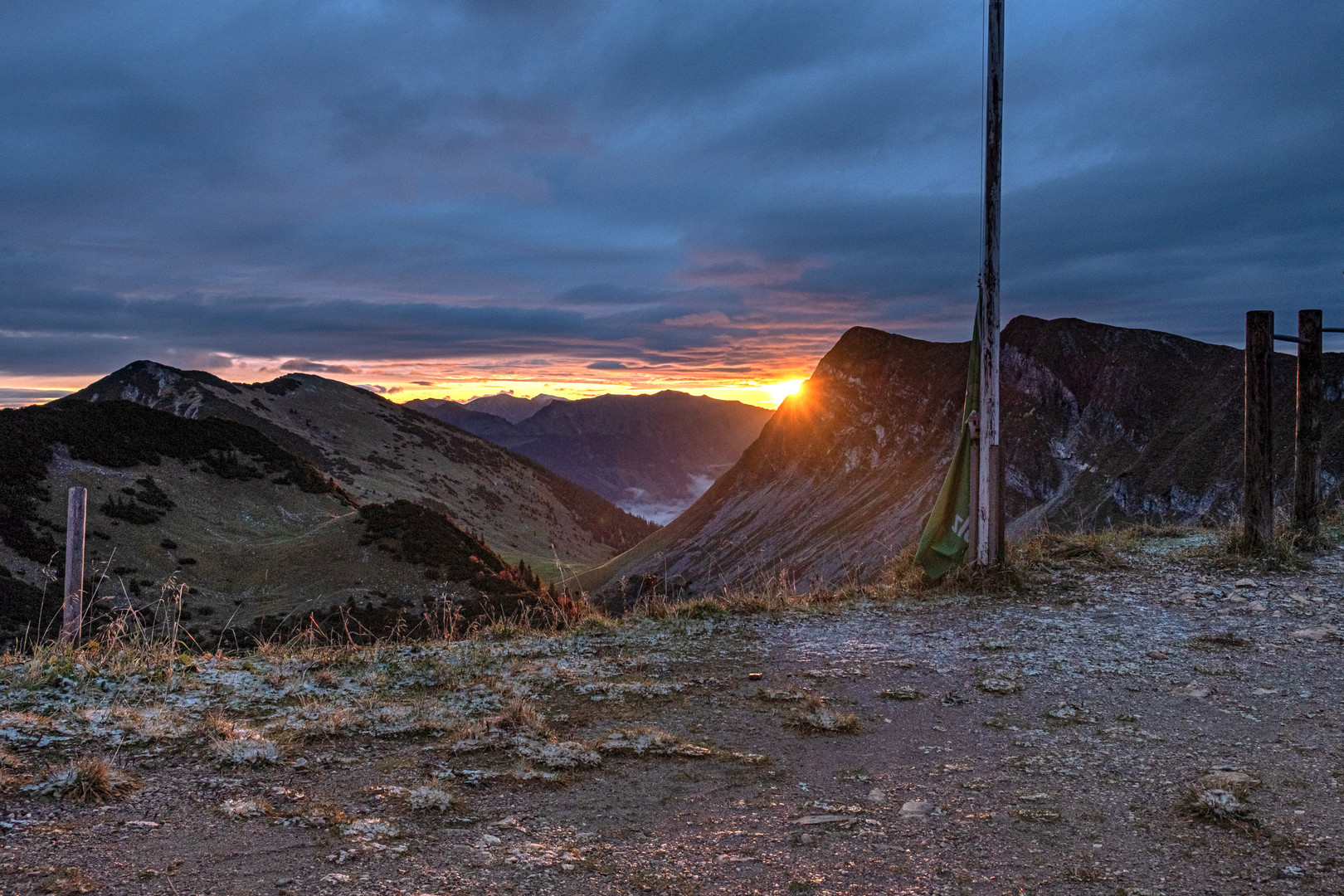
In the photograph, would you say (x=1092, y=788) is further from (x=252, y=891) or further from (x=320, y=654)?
(x=320, y=654)

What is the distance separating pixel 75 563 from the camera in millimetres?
9758

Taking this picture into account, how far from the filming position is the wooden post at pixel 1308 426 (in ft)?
37.1

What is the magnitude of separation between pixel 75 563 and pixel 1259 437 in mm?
15197

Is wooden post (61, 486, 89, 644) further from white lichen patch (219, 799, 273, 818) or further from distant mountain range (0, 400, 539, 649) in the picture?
distant mountain range (0, 400, 539, 649)

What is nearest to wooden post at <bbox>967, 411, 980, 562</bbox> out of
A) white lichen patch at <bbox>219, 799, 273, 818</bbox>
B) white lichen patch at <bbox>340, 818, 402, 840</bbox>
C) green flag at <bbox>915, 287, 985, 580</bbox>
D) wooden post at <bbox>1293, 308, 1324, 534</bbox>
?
green flag at <bbox>915, 287, 985, 580</bbox>

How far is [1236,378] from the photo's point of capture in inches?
2542

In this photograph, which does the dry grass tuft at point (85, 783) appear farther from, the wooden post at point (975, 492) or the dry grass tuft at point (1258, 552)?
the dry grass tuft at point (1258, 552)

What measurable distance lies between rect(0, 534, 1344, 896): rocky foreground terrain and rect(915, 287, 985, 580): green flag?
2145 millimetres

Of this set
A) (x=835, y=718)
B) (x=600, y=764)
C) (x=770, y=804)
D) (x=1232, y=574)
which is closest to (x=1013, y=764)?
(x=835, y=718)

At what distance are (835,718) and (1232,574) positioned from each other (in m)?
7.16

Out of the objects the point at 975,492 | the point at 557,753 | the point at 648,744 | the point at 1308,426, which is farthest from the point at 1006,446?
the point at 557,753

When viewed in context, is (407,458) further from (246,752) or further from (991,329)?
(246,752)

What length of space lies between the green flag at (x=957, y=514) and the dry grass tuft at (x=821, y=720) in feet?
15.5

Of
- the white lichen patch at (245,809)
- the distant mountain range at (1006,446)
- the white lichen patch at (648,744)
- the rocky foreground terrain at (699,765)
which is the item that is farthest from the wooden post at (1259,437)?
the distant mountain range at (1006,446)
